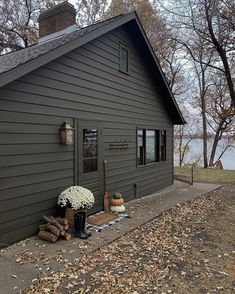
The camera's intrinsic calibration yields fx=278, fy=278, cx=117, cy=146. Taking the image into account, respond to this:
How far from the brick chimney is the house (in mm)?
28

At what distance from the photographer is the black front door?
6.23 m

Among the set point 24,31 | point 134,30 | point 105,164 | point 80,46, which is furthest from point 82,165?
point 24,31

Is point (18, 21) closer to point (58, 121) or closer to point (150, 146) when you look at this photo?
point (150, 146)

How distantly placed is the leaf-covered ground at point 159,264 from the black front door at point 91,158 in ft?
4.96

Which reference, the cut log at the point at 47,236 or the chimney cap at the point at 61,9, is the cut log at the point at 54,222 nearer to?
the cut log at the point at 47,236

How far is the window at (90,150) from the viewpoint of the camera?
21.0ft

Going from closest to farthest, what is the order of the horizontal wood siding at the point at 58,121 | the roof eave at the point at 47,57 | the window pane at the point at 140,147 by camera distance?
the roof eave at the point at 47,57 < the horizontal wood siding at the point at 58,121 < the window pane at the point at 140,147

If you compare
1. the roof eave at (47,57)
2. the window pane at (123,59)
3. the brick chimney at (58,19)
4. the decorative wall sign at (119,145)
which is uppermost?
Result: the brick chimney at (58,19)

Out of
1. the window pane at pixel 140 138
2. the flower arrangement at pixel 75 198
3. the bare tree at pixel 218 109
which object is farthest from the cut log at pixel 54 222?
the bare tree at pixel 218 109

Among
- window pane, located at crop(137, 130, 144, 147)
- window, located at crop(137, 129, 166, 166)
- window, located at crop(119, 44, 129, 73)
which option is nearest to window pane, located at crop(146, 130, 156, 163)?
window, located at crop(137, 129, 166, 166)

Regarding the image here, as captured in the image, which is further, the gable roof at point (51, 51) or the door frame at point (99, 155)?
the door frame at point (99, 155)

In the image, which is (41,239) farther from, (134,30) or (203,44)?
(203,44)

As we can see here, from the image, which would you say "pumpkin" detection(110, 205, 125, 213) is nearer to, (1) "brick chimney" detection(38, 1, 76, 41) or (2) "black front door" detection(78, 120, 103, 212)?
(2) "black front door" detection(78, 120, 103, 212)

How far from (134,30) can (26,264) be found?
675cm
